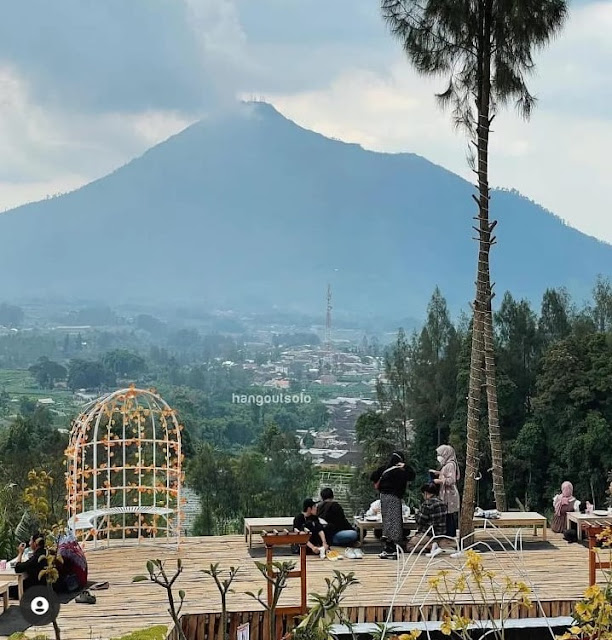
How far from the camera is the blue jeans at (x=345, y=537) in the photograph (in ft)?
30.7

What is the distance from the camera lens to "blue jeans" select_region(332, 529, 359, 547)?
937 cm

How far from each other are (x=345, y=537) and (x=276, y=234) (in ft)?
375

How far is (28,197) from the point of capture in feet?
425

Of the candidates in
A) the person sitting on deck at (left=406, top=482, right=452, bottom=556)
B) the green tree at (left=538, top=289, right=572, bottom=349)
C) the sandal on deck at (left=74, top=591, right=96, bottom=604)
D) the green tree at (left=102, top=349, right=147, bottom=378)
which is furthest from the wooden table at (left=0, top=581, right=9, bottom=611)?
the green tree at (left=102, top=349, right=147, bottom=378)

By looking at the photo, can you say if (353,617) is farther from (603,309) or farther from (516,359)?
(603,309)

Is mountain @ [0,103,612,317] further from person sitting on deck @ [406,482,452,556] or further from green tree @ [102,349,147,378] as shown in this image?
person sitting on deck @ [406,482,452,556]

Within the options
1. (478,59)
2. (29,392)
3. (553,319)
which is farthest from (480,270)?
(29,392)

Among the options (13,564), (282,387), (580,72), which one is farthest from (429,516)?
(282,387)

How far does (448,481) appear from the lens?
9398 mm

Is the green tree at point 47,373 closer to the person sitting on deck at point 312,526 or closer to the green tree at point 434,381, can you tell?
the green tree at point 434,381

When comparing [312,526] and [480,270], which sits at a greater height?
[480,270]

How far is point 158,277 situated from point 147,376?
63.2 metres

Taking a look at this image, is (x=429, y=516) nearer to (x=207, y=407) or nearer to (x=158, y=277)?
(x=207, y=407)

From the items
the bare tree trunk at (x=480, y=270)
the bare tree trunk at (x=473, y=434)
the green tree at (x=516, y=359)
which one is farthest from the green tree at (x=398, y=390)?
the bare tree trunk at (x=473, y=434)
